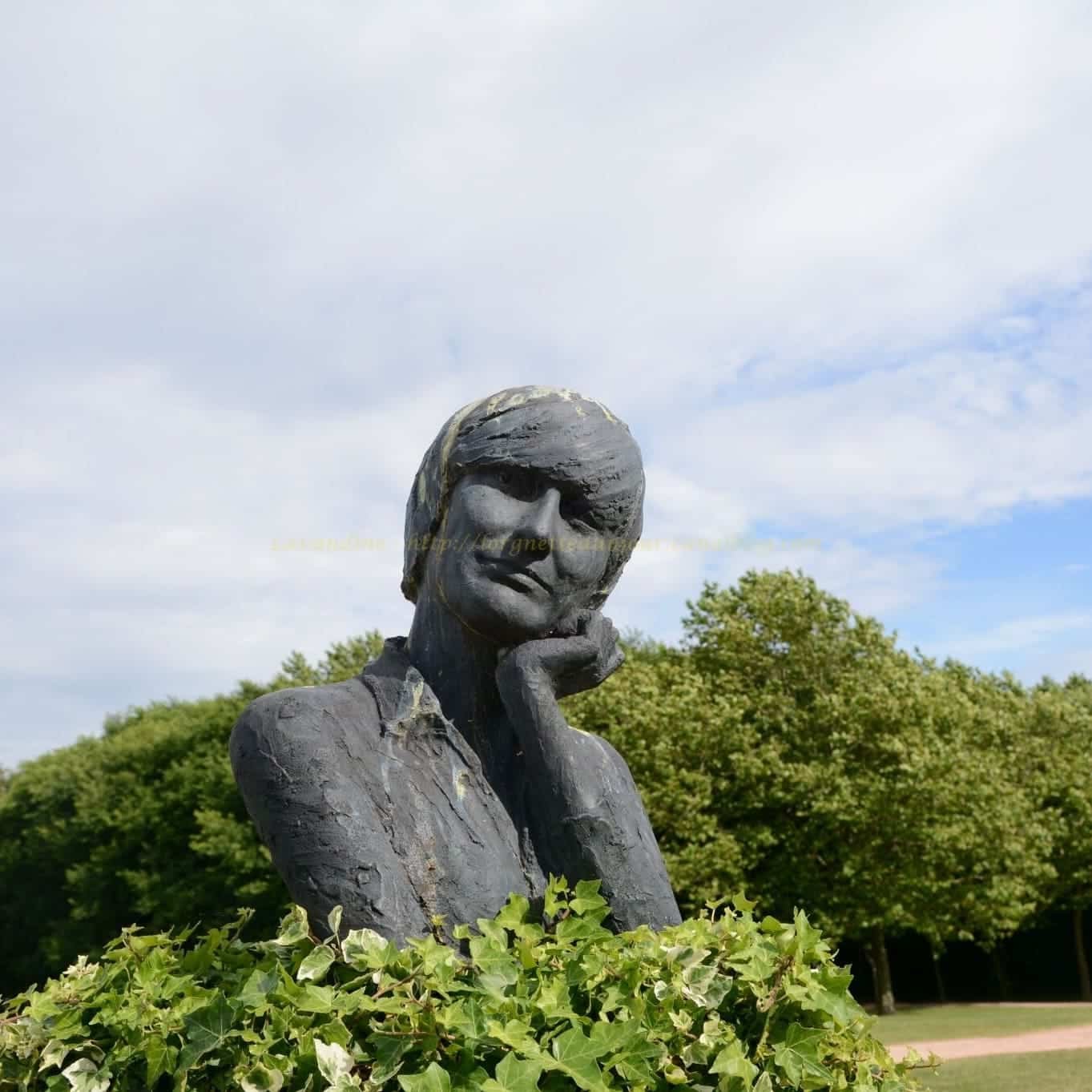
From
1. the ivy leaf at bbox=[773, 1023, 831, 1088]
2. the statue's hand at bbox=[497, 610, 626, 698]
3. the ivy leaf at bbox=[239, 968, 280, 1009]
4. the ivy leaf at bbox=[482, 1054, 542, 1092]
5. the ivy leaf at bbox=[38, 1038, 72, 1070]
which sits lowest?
the ivy leaf at bbox=[773, 1023, 831, 1088]

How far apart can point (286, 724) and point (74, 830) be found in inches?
1291

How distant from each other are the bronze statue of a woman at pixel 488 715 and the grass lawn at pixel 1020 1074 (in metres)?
12.1

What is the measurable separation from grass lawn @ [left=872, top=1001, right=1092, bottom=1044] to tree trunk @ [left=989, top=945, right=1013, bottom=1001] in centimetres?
374

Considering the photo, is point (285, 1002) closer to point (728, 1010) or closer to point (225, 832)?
point (728, 1010)

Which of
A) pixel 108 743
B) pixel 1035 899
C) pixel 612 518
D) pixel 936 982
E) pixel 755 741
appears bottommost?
pixel 936 982

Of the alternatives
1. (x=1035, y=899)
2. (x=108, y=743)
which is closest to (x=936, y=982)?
(x=1035, y=899)

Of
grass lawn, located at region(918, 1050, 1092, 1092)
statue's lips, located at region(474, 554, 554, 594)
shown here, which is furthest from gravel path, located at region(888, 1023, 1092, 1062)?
statue's lips, located at region(474, 554, 554, 594)

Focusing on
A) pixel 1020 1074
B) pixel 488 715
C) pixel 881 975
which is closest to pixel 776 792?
pixel 881 975

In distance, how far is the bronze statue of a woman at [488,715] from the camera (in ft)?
11.0

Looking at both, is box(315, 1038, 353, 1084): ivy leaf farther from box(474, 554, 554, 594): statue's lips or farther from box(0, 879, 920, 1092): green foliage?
box(474, 554, 554, 594): statue's lips

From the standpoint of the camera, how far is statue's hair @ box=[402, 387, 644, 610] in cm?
364

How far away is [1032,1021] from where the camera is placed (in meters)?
26.1

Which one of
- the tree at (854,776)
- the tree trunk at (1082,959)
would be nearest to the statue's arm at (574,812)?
the tree at (854,776)

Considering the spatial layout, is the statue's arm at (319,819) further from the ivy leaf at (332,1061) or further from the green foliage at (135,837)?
the green foliage at (135,837)
